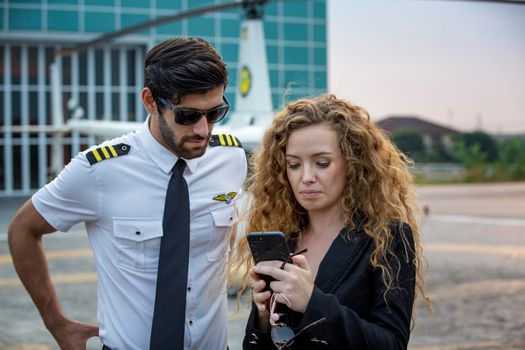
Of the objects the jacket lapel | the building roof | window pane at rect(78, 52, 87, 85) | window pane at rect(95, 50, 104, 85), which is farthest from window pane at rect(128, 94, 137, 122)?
the jacket lapel

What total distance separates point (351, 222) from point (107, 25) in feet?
89.4

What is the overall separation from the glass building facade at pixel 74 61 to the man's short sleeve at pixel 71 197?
24969 millimetres

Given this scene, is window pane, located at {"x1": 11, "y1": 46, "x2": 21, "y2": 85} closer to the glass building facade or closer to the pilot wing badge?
the glass building facade

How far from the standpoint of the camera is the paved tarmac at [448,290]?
6461 millimetres

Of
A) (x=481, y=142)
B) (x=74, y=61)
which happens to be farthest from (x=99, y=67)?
(x=481, y=142)

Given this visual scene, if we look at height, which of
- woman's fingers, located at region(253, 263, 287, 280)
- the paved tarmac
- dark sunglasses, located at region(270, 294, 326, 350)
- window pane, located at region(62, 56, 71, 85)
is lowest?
the paved tarmac

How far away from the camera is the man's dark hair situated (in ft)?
7.53

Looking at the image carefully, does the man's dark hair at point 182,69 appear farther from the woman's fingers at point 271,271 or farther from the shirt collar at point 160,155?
the woman's fingers at point 271,271

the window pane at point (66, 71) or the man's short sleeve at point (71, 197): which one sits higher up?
the window pane at point (66, 71)

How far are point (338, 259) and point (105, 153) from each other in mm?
854

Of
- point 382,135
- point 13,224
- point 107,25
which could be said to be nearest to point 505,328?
point 382,135

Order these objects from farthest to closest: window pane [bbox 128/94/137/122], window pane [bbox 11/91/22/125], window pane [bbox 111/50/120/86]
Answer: window pane [bbox 128/94/137/122] < window pane [bbox 111/50/120/86] < window pane [bbox 11/91/22/125]

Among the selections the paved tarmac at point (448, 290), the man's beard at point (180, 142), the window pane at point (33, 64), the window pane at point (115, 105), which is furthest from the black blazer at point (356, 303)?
the window pane at point (115, 105)

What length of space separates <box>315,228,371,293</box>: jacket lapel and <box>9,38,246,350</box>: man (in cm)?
48
